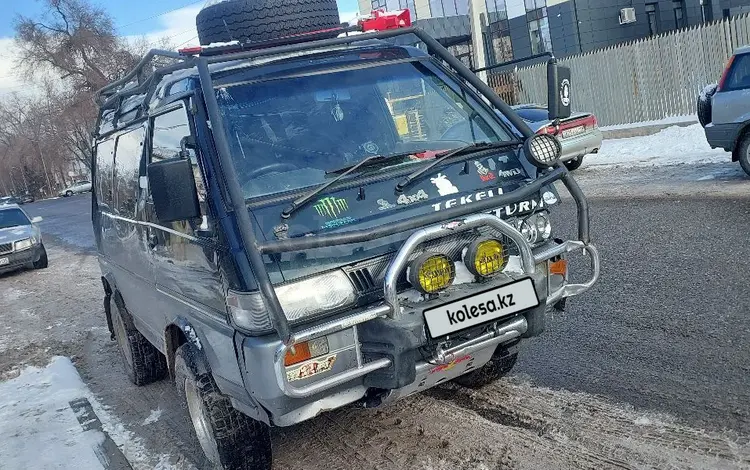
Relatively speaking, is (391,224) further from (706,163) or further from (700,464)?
(706,163)

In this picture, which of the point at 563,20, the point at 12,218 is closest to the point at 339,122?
the point at 12,218

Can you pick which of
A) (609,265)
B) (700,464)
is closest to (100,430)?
(700,464)

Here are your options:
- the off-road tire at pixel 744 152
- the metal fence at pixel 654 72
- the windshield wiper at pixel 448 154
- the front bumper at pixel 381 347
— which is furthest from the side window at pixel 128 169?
the metal fence at pixel 654 72

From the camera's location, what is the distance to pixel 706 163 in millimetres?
11969

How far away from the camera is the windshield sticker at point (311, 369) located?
3148 mm

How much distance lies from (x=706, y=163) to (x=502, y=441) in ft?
32.3

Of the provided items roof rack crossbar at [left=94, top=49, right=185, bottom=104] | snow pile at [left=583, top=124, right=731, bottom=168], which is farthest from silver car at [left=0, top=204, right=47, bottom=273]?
snow pile at [left=583, top=124, right=731, bottom=168]

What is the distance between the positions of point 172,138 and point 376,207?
1335 millimetres

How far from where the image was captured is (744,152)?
9.98 meters

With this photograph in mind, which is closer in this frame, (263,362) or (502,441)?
(263,362)

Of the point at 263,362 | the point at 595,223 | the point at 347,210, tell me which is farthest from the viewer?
the point at 595,223

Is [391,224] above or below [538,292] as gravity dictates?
above

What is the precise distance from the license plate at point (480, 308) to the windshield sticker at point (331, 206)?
0.65 metres

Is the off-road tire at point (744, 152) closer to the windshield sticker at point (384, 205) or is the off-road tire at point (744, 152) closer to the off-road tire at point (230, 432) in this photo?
the windshield sticker at point (384, 205)
